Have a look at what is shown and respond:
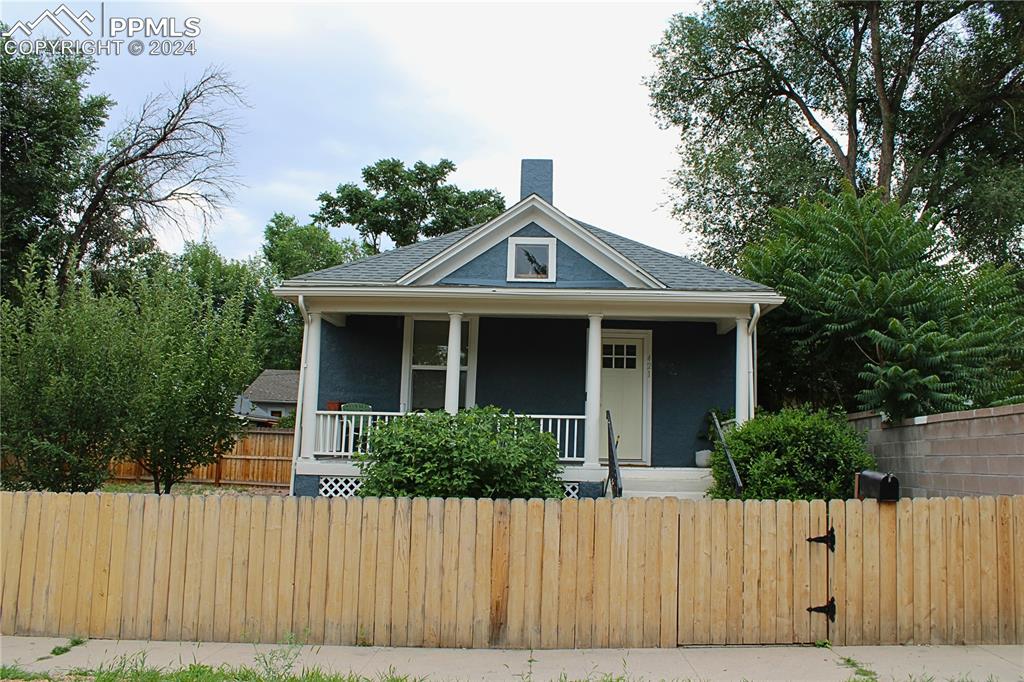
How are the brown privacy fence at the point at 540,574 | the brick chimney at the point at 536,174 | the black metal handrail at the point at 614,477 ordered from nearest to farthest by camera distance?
the brown privacy fence at the point at 540,574 → the black metal handrail at the point at 614,477 → the brick chimney at the point at 536,174

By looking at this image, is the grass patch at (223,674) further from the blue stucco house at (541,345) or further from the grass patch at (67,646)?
the blue stucco house at (541,345)

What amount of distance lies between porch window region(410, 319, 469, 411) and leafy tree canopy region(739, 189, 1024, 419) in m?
5.32

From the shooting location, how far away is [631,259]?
13320mm

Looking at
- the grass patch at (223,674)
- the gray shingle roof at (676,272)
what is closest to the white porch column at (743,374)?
the gray shingle roof at (676,272)

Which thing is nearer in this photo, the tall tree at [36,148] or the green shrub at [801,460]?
the green shrub at [801,460]

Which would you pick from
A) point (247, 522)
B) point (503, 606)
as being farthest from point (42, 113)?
point (503, 606)

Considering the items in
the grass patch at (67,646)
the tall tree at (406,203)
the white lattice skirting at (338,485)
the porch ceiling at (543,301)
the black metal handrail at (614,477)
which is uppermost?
the tall tree at (406,203)

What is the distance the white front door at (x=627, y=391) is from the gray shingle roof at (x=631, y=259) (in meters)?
1.26

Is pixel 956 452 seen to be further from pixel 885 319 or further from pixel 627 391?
pixel 627 391

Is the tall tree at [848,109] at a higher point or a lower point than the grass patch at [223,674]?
higher

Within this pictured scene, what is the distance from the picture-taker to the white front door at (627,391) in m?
13.2

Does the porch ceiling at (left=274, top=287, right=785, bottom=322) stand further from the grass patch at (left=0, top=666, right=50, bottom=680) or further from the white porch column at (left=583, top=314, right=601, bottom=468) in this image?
the grass patch at (left=0, top=666, right=50, bottom=680)

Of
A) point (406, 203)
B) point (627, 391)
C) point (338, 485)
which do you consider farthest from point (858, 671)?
point (406, 203)

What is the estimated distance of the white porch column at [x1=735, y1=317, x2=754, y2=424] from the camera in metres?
11.8
